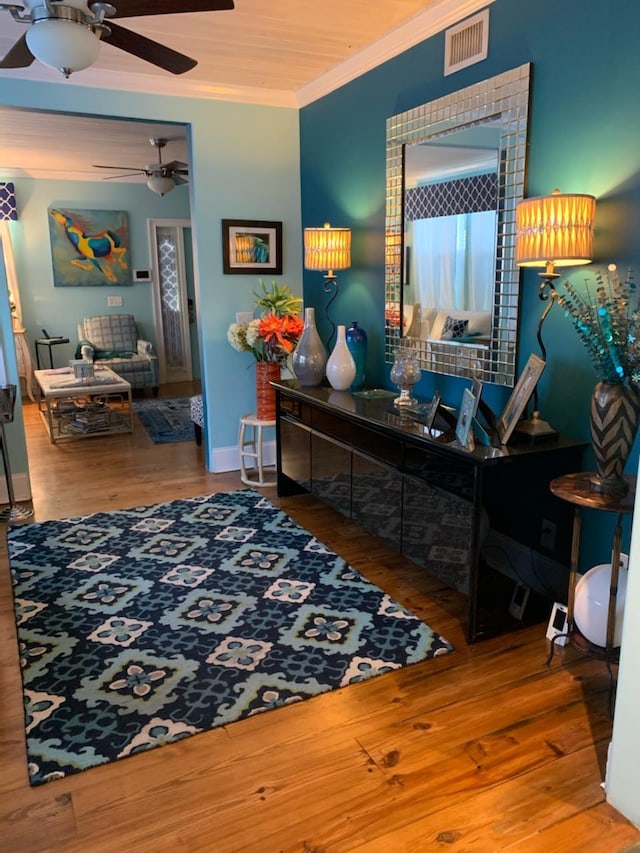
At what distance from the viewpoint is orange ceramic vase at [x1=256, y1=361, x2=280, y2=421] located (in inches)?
171

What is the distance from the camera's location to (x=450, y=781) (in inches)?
71.9

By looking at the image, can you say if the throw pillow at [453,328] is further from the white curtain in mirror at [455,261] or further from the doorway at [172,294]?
the doorway at [172,294]

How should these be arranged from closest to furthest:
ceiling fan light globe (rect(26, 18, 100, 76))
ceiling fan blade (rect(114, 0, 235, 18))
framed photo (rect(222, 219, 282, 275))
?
ceiling fan light globe (rect(26, 18, 100, 76)), ceiling fan blade (rect(114, 0, 235, 18)), framed photo (rect(222, 219, 282, 275))

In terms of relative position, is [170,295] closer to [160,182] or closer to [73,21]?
[160,182]

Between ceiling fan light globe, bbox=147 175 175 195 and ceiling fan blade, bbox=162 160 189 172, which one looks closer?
ceiling fan blade, bbox=162 160 189 172

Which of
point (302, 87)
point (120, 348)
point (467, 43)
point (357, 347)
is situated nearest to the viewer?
point (467, 43)

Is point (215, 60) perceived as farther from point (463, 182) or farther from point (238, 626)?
point (238, 626)

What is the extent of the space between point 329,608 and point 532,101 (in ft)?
7.51

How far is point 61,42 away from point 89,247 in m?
6.42

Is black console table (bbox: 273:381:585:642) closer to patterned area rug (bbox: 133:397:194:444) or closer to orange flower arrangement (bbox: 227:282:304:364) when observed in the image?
orange flower arrangement (bbox: 227:282:304:364)

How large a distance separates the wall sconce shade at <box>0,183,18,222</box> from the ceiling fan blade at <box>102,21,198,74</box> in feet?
18.8

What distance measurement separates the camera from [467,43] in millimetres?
2938

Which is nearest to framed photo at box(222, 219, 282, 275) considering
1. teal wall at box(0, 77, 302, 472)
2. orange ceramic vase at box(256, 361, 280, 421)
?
teal wall at box(0, 77, 302, 472)

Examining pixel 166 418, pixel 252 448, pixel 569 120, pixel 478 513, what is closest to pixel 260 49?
pixel 569 120
